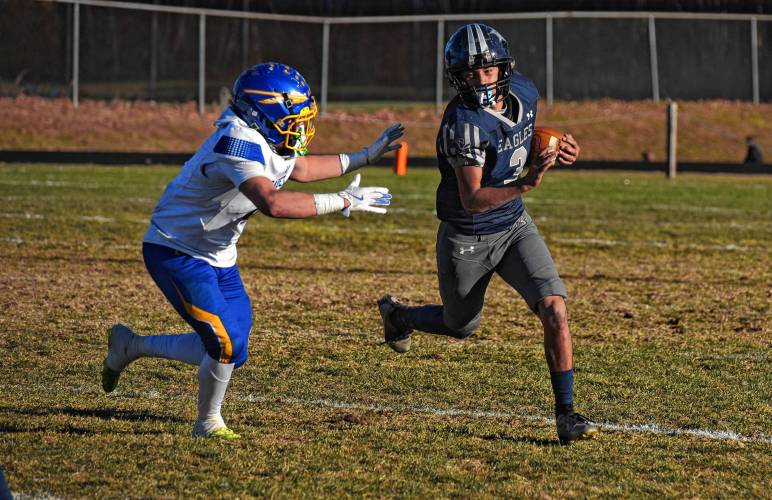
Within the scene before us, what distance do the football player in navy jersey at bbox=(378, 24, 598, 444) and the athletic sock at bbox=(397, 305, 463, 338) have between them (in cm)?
25

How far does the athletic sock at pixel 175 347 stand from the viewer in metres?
5.61

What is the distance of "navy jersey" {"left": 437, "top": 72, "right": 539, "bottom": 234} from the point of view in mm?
5773

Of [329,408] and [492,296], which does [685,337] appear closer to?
[492,296]

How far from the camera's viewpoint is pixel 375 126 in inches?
1196

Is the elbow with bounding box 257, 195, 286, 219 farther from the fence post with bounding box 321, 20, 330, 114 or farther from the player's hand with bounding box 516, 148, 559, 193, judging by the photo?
the fence post with bounding box 321, 20, 330, 114

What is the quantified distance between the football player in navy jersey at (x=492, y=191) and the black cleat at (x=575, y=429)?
3.5 inches

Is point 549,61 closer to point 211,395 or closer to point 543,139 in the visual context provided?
point 543,139

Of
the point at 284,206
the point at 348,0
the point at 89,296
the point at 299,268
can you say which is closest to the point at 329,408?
the point at 284,206

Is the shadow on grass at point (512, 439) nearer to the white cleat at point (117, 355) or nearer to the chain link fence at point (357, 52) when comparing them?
the white cleat at point (117, 355)

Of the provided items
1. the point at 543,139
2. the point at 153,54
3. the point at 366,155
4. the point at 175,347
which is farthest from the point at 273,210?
the point at 153,54

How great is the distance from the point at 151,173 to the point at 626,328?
14.4 m

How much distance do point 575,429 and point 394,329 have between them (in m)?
1.86

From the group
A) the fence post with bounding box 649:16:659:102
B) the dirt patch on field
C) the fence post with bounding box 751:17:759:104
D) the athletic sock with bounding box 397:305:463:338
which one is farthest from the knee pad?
the fence post with bounding box 751:17:759:104

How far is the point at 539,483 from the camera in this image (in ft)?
15.6
